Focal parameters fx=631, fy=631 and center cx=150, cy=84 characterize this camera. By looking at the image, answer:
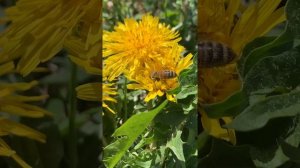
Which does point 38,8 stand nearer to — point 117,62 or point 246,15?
point 117,62

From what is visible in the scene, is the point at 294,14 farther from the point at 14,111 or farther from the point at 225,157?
the point at 14,111

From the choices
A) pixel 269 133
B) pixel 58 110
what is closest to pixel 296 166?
pixel 269 133

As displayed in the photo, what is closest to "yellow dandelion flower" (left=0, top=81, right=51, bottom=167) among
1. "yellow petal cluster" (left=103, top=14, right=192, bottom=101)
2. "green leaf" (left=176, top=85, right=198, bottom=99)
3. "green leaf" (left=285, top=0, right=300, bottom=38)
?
"yellow petal cluster" (left=103, top=14, right=192, bottom=101)

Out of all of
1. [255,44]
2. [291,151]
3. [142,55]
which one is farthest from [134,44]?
[291,151]

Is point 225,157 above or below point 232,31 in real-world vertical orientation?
below

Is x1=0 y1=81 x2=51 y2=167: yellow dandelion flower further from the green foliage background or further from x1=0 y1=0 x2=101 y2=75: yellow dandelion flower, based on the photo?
the green foliage background
